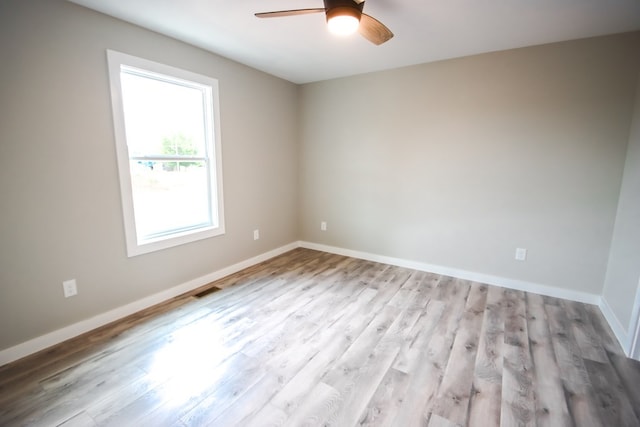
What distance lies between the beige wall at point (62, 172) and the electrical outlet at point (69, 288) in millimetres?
30

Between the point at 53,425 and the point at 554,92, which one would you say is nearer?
the point at 53,425

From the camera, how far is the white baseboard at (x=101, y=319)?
6.47 feet

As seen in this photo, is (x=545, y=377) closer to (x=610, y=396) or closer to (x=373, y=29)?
(x=610, y=396)

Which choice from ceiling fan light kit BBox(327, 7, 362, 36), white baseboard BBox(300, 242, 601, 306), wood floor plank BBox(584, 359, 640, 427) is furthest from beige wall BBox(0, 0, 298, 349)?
wood floor plank BBox(584, 359, 640, 427)

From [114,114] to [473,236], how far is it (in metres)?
3.71

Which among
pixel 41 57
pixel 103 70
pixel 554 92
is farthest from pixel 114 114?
pixel 554 92

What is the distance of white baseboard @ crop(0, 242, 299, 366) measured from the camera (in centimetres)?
197

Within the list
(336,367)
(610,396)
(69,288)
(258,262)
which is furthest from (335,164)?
(610,396)

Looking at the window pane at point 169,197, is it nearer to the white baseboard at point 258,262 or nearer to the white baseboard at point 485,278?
the white baseboard at point 258,262

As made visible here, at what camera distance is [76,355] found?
2020mm

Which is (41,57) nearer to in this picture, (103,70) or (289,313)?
(103,70)

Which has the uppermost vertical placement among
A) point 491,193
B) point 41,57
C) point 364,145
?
point 41,57

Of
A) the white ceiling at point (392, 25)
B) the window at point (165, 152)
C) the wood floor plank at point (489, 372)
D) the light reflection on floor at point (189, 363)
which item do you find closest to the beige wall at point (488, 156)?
the white ceiling at point (392, 25)

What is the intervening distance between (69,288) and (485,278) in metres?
3.95
